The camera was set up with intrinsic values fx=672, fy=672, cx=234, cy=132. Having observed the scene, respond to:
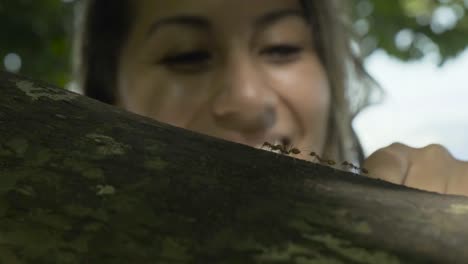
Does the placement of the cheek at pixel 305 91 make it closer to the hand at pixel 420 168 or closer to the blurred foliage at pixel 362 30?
the hand at pixel 420 168

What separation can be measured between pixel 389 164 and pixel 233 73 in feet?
2.66

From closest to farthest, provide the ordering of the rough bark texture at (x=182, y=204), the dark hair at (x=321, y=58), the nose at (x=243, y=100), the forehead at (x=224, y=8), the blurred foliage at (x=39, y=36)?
the rough bark texture at (x=182, y=204)
the nose at (x=243, y=100)
the forehead at (x=224, y=8)
the dark hair at (x=321, y=58)
the blurred foliage at (x=39, y=36)

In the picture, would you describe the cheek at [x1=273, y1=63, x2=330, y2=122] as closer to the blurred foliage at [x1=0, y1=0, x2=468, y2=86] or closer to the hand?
the hand

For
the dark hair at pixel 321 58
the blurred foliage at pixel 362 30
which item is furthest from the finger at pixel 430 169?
the blurred foliage at pixel 362 30

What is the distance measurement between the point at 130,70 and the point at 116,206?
1.79m

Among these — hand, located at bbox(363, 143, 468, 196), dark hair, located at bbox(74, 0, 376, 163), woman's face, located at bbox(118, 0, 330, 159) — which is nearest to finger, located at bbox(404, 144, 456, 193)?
hand, located at bbox(363, 143, 468, 196)

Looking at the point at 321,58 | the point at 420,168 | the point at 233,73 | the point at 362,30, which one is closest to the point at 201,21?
the point at 233,73

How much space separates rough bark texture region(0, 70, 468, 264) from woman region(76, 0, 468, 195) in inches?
49.7

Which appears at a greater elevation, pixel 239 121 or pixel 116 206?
pixel 239 121

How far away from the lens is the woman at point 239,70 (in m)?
1.86

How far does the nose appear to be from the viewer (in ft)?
5.98

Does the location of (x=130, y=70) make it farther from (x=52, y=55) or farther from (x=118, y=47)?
(x=52, y=55)

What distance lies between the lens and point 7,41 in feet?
9.79

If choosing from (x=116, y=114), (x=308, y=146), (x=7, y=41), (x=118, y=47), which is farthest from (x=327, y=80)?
(x=116, y=114)
